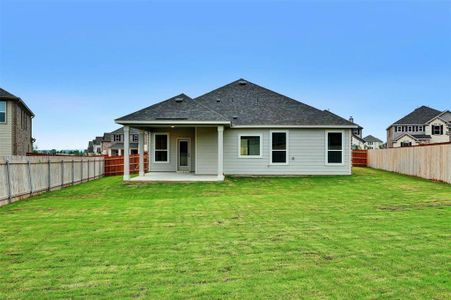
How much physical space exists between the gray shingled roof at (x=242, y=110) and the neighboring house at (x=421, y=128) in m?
37.9

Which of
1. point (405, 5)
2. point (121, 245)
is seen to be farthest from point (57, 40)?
point (121, 245)

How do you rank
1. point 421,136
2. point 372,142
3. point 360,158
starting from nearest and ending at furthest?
point 360,158, point 421,136, point 372,142

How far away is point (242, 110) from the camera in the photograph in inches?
923

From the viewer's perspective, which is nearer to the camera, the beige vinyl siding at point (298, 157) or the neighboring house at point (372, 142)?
the beige vinyl siding at point (298, 157)

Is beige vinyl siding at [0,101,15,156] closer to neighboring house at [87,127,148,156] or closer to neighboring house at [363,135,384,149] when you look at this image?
neighboring house at [87,127,148,156]

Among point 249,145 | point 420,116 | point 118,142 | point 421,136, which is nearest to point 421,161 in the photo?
point 249,145

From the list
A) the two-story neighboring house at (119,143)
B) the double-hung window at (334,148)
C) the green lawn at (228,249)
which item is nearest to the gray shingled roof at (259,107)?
the double-hung window at (334,148)

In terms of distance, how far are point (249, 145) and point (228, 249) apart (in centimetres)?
1588

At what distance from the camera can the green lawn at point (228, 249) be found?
4531 mm

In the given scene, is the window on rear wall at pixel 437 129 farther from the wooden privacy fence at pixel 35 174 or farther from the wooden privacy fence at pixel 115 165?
the wooden privacy fence at pixel 35 174

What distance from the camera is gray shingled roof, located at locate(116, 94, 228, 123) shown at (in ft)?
62.4

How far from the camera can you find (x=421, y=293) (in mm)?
4289

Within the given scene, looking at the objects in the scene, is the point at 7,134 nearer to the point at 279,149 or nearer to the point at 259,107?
the point at 259,107

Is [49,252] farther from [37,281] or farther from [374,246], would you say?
[374,246]
